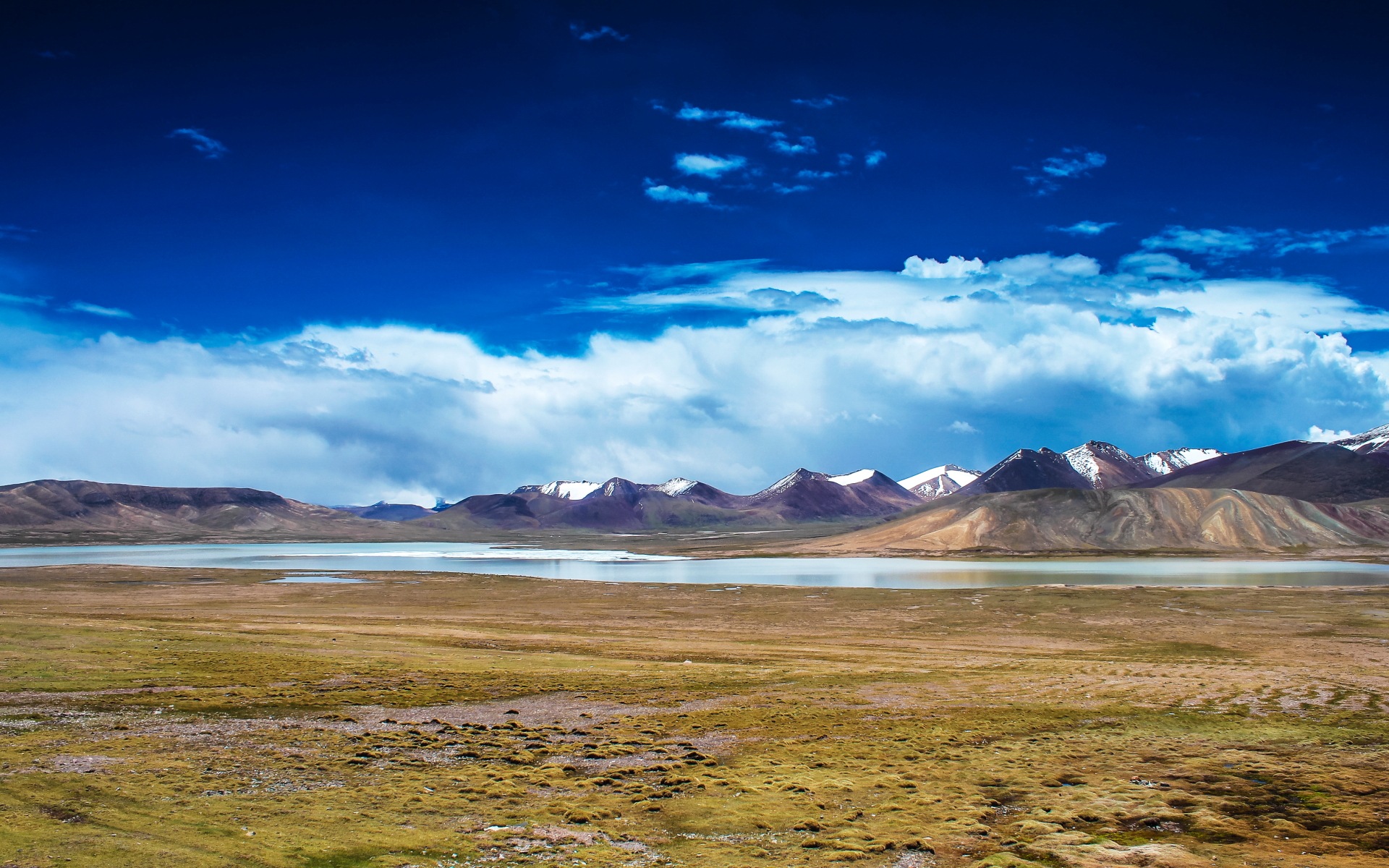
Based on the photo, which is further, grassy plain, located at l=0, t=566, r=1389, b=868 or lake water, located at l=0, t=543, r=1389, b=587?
lake water, located at l=0, t=543, r=1389, b=587

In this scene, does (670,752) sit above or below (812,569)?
above

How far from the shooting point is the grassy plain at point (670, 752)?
47.6 ft

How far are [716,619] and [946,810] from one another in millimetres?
52080

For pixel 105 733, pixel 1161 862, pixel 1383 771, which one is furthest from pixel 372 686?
pixel 1383 771

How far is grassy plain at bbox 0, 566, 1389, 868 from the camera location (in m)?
14.5

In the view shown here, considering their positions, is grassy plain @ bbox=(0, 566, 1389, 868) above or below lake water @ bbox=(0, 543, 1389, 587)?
above

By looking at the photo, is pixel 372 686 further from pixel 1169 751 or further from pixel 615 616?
pixel 615 616

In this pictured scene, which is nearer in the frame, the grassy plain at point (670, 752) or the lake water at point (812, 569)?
the grassy plain at point (670, 752)

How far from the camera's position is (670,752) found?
70.6 feet

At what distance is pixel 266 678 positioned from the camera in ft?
98.0

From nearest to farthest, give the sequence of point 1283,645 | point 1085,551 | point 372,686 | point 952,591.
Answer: point 372,686, point 1283,645, point 952,591, point 1085,551

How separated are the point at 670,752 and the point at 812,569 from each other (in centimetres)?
12237

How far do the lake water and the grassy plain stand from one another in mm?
64739

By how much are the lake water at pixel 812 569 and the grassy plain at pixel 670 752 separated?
212ft
